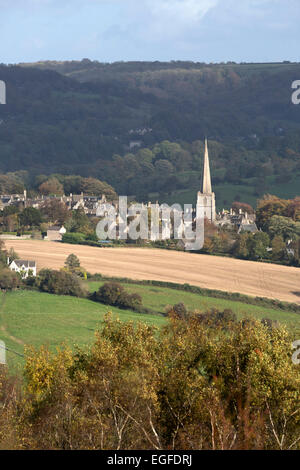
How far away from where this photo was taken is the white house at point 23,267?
180 ft

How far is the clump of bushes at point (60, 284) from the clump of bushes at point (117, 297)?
4.69ft

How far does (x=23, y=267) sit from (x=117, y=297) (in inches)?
383

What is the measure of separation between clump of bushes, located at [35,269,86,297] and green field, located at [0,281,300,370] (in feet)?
2.84

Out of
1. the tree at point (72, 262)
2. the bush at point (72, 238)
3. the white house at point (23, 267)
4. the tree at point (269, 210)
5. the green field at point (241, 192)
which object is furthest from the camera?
the green field at point (241, 192)

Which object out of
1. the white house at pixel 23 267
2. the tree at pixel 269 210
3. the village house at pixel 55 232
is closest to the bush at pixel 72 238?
the village house at pixel 55 232

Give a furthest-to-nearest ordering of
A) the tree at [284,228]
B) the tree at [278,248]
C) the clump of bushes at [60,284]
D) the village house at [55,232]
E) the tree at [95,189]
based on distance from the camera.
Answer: the tree at [95,189] → the village house at [55,232] → the tree at [284,228] → the tree at [278,248] → the clump of bushes at [60,284]

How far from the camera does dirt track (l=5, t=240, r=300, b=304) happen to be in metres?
55.7

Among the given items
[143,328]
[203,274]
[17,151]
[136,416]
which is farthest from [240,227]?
[17,151]

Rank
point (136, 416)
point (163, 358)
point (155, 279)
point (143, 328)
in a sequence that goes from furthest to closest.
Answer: point (155, 279) < point (143, 328) < point (163, 358) < point (136, 416)

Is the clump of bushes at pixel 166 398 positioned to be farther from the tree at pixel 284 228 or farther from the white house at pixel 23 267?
the tree at pixel 284 228

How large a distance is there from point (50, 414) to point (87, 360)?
3.12m

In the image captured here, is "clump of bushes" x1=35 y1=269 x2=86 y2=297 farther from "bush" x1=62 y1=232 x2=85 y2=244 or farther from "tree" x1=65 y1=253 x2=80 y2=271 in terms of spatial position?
"bush" x1=62 y1=232 x2=85 y2=244
